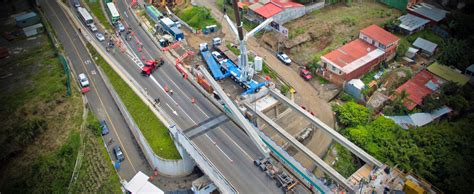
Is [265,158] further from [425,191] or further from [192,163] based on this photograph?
[425,191]

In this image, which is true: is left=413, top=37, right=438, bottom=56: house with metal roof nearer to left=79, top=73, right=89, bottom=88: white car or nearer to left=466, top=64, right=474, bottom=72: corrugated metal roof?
left=466, top=64, right=474, bottom=72: corrugated metal roof

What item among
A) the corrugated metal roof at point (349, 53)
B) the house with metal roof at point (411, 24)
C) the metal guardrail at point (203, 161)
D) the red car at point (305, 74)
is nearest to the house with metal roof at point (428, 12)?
the house with metal roof at point (411, 24)

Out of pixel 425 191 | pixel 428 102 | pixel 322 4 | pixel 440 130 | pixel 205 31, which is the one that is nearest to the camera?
pixel 425 191

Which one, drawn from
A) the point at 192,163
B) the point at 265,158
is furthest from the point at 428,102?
the point at 192,163

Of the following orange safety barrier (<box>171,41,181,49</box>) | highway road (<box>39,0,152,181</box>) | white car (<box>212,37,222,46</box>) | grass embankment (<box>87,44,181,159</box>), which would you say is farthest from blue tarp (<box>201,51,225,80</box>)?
highway road (<box>39,0,152,181</box>)

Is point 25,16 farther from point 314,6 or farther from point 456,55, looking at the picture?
point 456,55
